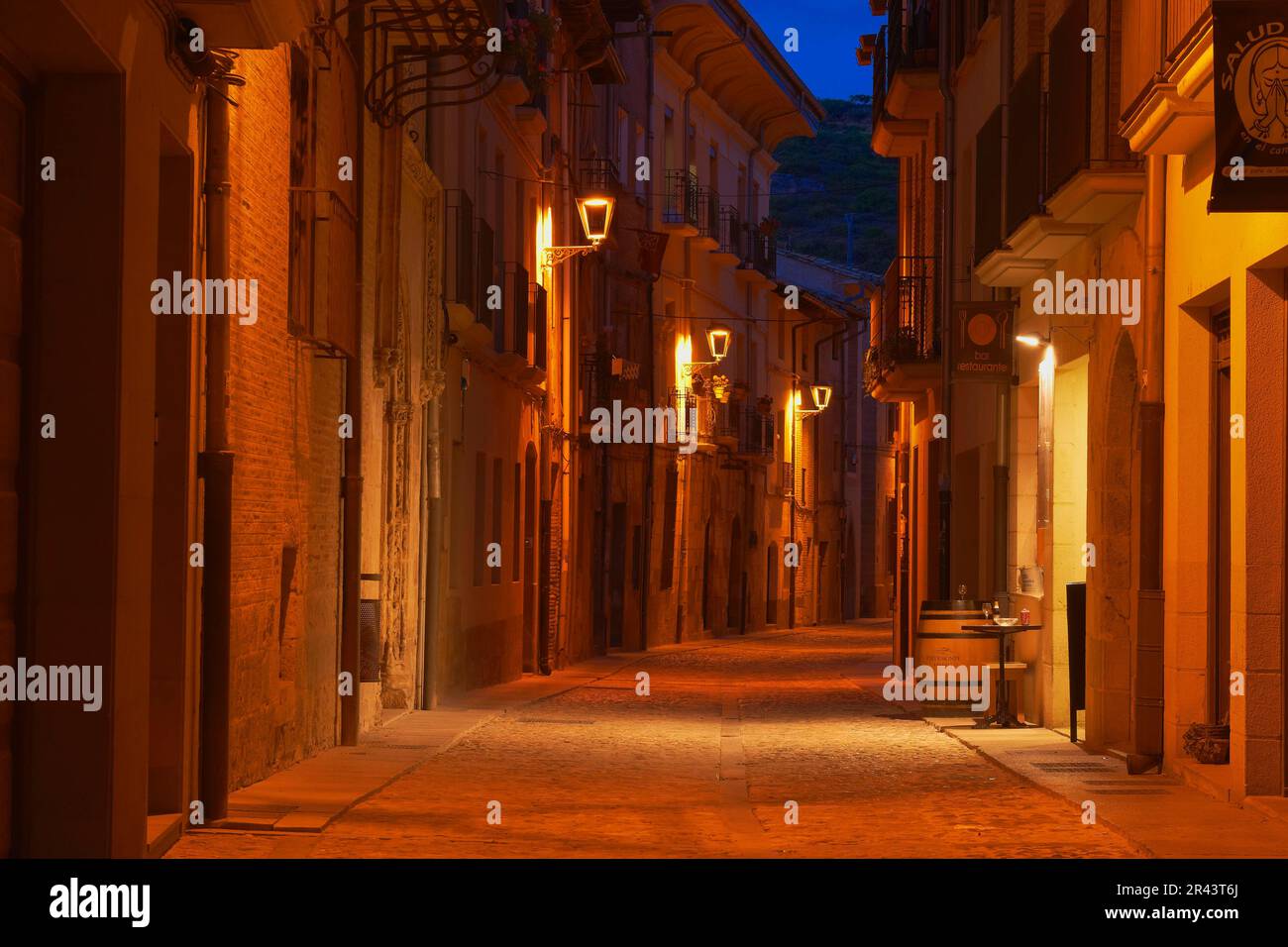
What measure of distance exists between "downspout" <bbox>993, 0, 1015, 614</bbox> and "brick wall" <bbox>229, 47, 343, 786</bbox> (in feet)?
24.0

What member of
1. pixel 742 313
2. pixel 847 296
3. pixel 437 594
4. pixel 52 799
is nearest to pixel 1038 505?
pixel 437 594

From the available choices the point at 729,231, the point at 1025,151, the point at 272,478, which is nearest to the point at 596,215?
the point at 1025,151

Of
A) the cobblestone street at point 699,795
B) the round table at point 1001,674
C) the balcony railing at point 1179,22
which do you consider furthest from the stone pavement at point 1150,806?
the balcony railing at point 1179,22

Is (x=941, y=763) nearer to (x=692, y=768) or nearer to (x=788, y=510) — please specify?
(x=692, y=768)

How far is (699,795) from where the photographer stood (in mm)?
13039

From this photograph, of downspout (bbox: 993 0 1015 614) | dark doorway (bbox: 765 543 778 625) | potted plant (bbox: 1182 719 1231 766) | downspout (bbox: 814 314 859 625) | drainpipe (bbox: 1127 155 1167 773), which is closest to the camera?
potted plant (bbox: 1182 719 1231 766)

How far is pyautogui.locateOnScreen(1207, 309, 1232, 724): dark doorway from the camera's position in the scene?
1305 cm

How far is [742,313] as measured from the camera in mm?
47656

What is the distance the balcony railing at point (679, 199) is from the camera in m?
40.6

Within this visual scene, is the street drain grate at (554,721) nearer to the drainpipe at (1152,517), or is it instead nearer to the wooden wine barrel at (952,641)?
the wooden wine barrel at (952,641)

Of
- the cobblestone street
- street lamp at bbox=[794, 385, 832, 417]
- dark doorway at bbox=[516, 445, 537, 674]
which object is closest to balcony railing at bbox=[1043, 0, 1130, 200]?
the cobblestone street

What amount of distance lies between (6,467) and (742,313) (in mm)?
40161

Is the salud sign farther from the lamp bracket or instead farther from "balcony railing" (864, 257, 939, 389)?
the lamp bracket

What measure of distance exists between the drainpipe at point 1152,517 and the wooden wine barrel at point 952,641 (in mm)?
4432
